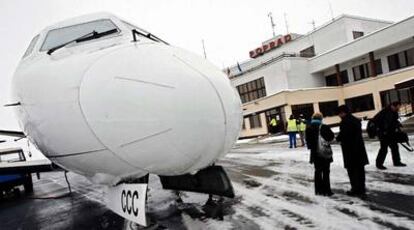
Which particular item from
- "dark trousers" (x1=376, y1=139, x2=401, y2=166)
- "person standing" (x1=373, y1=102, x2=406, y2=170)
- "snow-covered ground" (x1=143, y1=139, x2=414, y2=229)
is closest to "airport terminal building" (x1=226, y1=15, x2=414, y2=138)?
"person standing" (x1=373, y1=102, x2=406, y2=170)

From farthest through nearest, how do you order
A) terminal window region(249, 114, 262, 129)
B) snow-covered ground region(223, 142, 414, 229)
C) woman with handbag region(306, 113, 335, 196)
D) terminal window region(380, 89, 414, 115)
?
terminal window region(249, 114, 262, 129), terminal window region(380, 89, 414, 115), woman with handbag region(306, 113, 335, 196), snow-covered ground region(223, 142, 414, 229)

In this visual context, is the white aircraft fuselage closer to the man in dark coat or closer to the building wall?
the man in dark coat

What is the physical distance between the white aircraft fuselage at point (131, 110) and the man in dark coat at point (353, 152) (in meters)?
3.19

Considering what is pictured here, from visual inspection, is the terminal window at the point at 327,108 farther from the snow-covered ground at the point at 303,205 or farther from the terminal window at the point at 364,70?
the snow-covered ground at the point at 303,205

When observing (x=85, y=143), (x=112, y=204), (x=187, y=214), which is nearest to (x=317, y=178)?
(x=187, y=214)

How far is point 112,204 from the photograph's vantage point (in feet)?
12.4

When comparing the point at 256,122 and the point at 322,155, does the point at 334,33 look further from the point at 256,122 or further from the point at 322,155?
the point at 322,155

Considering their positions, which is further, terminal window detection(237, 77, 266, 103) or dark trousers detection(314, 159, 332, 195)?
terminal window detection(237, 77, 266, 103)

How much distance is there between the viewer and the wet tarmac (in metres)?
4.50

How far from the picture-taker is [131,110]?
280 centimetres

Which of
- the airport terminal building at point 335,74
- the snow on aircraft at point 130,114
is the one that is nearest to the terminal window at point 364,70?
the airport terminal building at point 335,74

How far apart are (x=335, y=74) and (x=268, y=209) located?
29.4 meters

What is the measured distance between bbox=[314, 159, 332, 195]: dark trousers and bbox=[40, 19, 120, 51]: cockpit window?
3.98m

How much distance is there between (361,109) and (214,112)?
28.8 meters
